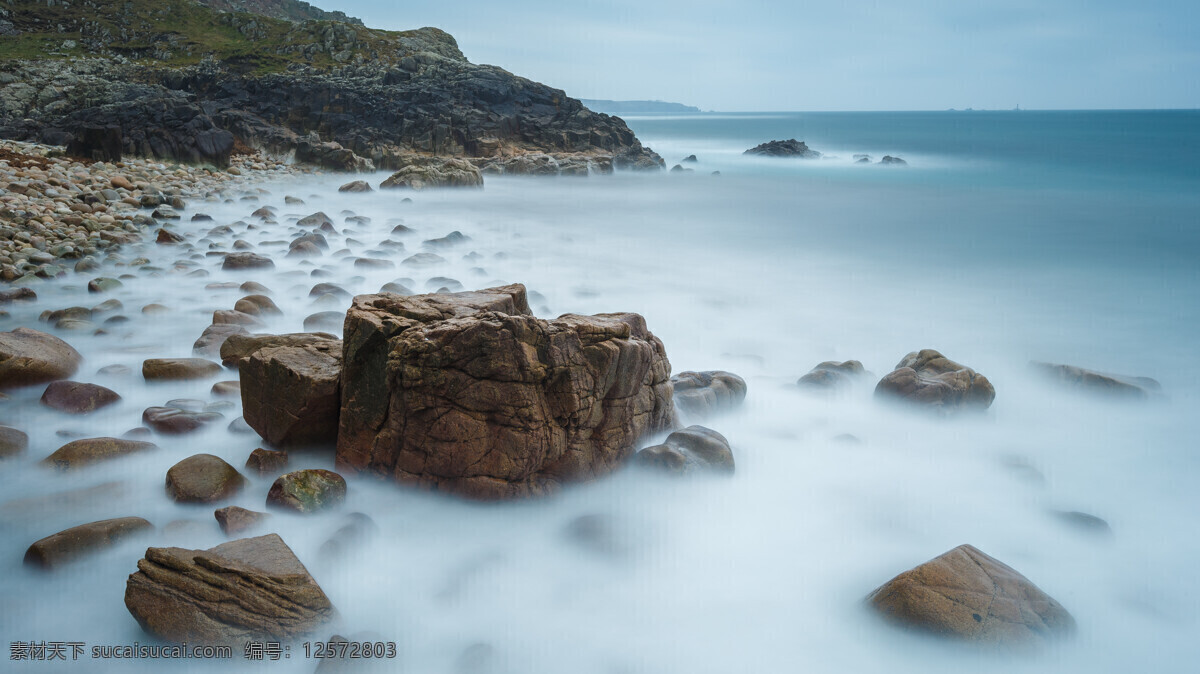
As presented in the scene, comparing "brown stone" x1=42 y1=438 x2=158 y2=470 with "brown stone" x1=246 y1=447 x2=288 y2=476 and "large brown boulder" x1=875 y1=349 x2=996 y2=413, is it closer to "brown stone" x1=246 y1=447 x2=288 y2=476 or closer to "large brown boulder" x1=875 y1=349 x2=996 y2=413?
"brown stone" x1=246 y1=447 x2=288 y2=476

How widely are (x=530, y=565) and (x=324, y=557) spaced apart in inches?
36.6

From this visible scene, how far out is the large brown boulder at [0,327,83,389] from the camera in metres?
4.28

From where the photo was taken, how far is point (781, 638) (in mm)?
2879

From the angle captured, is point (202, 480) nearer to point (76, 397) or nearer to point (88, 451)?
point (88, 451)

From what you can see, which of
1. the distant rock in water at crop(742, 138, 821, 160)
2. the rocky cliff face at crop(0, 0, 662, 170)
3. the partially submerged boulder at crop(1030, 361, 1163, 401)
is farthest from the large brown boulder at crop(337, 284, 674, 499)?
the distant rock in water at crop(742, 138, 821, 160)

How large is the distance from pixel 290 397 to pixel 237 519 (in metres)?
0.78

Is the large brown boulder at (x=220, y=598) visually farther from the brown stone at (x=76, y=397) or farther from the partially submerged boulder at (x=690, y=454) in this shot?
the brown stone at (x=76, y=397)

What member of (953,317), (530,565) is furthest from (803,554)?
(953,317)

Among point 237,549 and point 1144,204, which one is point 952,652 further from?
point 1144,204

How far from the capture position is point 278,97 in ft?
90.3

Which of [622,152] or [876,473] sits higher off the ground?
[622,152]

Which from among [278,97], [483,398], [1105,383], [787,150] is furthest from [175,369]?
[787,150]

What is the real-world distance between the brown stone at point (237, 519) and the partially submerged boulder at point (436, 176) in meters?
14.7

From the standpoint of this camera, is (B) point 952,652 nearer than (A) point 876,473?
Yes
